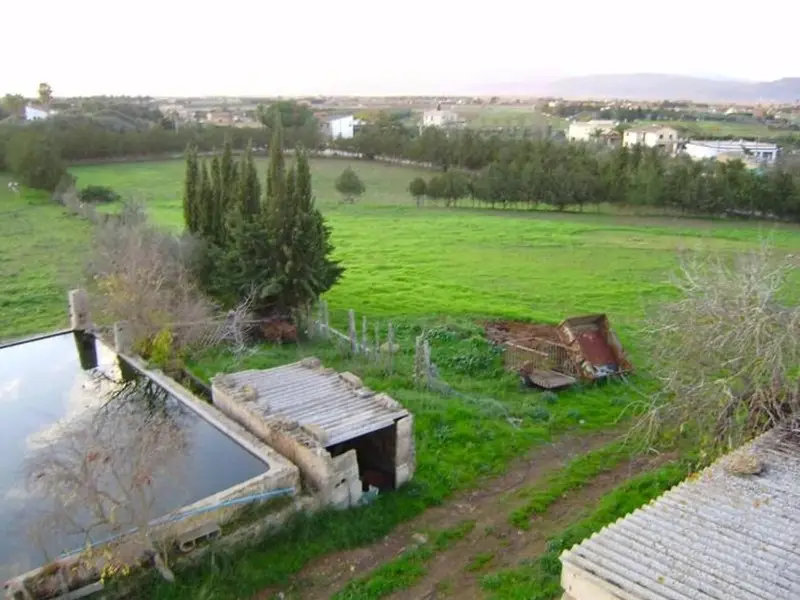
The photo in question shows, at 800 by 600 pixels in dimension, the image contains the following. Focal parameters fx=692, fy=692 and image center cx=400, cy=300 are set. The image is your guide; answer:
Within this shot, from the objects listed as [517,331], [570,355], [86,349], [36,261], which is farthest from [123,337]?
[36,261]

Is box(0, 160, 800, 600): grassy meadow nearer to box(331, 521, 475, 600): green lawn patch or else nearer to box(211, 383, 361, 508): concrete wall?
box(331, 521, 475, 600): green lawn patch

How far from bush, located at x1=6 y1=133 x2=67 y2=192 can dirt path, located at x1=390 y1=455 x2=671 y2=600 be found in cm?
4846

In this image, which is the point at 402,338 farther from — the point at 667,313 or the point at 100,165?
the point at 100,165

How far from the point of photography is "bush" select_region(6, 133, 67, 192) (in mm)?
50188

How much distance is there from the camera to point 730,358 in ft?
40.5

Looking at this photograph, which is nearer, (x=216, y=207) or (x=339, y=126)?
(x=216, y=207)

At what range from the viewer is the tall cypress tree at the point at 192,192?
80.3 feet

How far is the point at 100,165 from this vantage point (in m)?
68.2

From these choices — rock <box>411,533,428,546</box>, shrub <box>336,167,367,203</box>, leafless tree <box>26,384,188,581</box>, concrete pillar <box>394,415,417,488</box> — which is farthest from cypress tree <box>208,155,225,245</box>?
A: shrub <box>336,167,367,203</box>

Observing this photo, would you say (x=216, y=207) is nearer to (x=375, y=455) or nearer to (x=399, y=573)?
(x=375, y=455)

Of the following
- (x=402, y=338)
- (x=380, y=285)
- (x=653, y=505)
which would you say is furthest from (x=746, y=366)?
(x=380, y=285)

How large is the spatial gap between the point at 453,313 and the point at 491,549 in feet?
44.0

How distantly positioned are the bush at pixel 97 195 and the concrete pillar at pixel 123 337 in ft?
110

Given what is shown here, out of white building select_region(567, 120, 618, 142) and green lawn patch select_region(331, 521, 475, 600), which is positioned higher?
white building select_region(567, 120, 618, 142)
